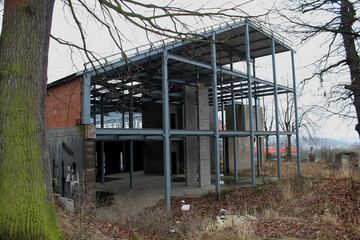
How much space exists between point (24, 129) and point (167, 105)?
7.26 m

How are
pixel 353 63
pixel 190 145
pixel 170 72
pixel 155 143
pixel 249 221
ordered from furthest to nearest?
pixel 155 143 < pixel 190 145 < pixel 170 72 < pixel 353 63 < pixel 249 221

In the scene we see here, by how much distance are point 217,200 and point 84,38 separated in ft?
30.1

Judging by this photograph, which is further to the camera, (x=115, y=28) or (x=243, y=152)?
(x=243, y=152)

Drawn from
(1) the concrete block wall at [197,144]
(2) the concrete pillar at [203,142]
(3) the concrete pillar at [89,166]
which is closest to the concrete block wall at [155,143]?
(1) the concrete block wall at [197,144]

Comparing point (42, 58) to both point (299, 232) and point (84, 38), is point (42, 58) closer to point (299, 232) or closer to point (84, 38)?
Result: point (84, 38)

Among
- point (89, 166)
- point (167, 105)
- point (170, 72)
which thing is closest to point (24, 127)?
point (89, 166)

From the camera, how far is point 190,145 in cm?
1748

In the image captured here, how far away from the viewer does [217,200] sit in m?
12.5

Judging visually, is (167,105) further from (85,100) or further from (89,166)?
(89,166)

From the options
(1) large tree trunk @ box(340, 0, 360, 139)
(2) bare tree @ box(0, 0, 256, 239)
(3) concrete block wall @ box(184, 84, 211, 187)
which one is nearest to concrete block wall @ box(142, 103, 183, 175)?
(3) concrete block wall @ box(184, 84, 211, 187)

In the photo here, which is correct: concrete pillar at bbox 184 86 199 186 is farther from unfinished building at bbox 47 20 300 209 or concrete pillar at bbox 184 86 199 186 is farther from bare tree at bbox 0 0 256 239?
bare tree at bbox 0 0 256 239

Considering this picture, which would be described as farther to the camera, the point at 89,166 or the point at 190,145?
the point at 190,145

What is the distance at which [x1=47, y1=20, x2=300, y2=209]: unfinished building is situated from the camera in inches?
370

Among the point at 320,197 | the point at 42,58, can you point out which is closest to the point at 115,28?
the point at 42,58
